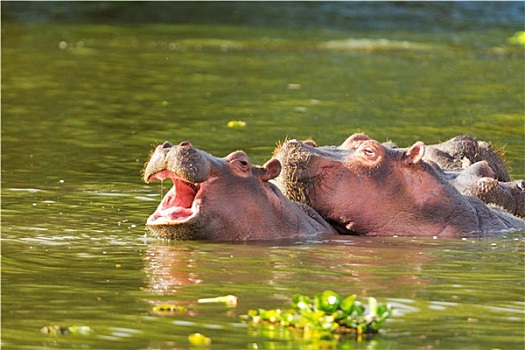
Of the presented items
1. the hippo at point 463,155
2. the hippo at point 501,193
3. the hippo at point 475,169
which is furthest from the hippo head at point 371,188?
the hippo at point 463,155

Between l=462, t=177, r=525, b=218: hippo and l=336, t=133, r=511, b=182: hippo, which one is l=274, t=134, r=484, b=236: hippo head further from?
l=336, t=133, r=511, b=182: hippo

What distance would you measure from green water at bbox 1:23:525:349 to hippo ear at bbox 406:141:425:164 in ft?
1.86

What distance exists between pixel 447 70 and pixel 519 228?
14.3 metres

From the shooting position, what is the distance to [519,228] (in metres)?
10.5

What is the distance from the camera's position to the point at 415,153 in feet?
33.1

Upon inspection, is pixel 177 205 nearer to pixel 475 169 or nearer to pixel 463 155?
pixel 475 169

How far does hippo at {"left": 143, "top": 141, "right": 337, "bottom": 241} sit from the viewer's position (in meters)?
9.05

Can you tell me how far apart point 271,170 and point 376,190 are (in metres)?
0.99

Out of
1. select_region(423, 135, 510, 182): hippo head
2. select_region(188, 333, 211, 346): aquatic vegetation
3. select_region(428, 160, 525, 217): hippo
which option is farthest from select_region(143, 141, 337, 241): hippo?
select_region(188, 333, 211, 346): aquatic vegetation

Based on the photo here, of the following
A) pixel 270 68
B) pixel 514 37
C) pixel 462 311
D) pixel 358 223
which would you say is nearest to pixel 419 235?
pixel 358 223

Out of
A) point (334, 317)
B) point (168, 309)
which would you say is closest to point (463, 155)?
point (168, 309)

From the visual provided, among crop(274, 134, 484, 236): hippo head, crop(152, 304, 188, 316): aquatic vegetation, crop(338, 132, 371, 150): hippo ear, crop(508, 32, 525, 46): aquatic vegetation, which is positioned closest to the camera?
crop(152, 304, 188, 316): aquatic vegetation

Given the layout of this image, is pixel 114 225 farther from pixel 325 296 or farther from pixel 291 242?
pixel 325 296

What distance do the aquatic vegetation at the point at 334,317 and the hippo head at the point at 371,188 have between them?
3.17 meters
